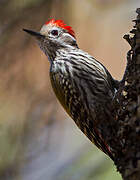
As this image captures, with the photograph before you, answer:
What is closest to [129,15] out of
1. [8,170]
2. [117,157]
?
[8,170]

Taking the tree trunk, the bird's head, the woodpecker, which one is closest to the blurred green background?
the bird's head

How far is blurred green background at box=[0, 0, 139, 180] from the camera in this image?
5.39m

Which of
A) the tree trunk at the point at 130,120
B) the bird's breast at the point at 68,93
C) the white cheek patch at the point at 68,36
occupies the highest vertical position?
the white cheek patch at the point at 68,36

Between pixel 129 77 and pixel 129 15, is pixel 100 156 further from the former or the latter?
pixel 129 77

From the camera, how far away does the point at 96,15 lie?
20.3 feet

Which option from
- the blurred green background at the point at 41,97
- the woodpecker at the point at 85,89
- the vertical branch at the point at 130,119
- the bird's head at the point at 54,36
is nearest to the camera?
the vertical branch at the point at 130,119

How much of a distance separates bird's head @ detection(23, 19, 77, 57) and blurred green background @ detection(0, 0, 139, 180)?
674mm

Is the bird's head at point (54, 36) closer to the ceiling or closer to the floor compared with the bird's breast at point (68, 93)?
closer to the ceiling

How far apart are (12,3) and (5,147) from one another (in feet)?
5.55

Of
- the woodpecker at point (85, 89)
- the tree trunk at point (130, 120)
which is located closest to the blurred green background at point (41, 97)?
the woodpecker at point (85, 89)

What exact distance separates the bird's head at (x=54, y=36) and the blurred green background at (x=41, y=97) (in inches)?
26.5

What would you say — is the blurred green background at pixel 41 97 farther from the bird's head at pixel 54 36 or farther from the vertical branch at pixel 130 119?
the vertical branch at pixel 130 119

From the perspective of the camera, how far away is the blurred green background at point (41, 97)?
5.39 meters

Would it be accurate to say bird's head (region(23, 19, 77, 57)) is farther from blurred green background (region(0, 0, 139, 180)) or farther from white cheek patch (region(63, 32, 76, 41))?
blurred green background (region(0, 0, 139, 180))
